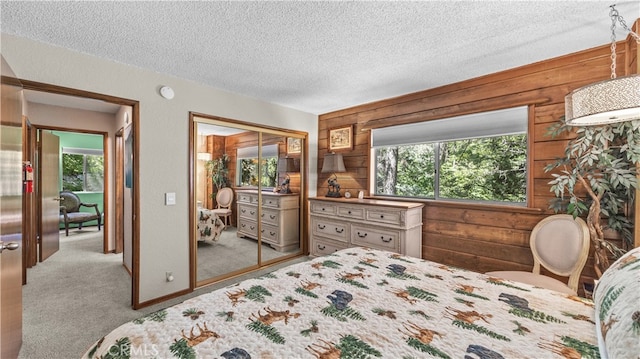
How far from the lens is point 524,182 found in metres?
2.72

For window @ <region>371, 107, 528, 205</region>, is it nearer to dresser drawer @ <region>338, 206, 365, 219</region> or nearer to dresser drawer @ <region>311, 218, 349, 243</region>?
dresser drawer @ <region>338, 206, 365, 219</region>

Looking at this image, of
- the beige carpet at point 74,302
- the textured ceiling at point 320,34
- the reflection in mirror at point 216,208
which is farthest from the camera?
the reflection in mirror at point 216,208

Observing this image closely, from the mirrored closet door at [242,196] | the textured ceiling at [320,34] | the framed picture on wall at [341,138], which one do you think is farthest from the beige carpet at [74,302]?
the textured ceiling at [320,34]

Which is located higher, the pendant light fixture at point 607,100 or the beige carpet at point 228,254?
the pendant light fixture at point 607,100

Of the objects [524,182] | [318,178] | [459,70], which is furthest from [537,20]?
[318,178]

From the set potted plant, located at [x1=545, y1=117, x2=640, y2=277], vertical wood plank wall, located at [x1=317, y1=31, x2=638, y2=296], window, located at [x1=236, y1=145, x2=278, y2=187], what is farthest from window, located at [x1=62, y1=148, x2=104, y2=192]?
potted plant, located at [x1=545, y1=117, x2=640, y2=277]

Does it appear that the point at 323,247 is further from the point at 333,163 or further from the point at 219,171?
the point at 219,171

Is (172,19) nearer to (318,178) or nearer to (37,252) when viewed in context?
(318,178)

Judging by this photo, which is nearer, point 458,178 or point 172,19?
point 172,19

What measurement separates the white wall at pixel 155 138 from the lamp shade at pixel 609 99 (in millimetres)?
3334

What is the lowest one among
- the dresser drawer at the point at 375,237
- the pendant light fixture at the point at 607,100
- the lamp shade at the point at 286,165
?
the dresser drawer at the point at 375,237

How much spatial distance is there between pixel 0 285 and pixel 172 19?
1981 mm

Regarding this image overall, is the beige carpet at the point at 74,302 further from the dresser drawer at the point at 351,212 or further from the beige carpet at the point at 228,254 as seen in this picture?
the dresser drawer at the point at 351,212

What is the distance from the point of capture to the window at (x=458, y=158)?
9.12 feet
